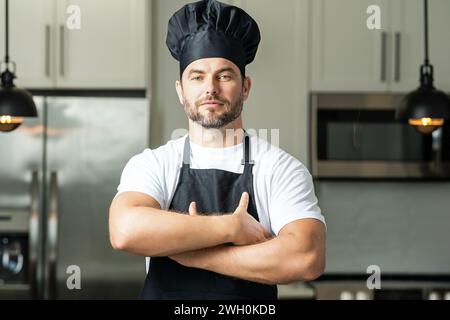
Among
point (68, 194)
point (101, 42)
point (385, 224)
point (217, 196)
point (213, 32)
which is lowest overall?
point (385, 224)

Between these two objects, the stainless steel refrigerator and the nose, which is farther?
the stainless steel refrigerator

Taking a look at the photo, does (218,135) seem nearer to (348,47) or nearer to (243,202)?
(243,202)

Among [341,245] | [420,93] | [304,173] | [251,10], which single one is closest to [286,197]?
[304,173]

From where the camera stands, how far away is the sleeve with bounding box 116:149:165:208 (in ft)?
3.35

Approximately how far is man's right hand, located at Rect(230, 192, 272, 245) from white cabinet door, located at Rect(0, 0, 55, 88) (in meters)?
1.34

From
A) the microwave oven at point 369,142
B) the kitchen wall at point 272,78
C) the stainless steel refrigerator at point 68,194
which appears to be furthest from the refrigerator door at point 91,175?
the microwave oven at point 369,142

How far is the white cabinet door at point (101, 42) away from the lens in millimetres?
2164

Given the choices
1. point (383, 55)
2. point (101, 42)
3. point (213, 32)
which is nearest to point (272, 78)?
point (383, 55)

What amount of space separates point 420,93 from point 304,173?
0.75 m

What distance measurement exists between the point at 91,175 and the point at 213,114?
114 centimetres

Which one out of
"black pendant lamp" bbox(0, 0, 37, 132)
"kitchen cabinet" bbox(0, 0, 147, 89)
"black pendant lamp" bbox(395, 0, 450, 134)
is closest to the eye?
"black pendant lamp" bbox(0, 0, 37, 132)

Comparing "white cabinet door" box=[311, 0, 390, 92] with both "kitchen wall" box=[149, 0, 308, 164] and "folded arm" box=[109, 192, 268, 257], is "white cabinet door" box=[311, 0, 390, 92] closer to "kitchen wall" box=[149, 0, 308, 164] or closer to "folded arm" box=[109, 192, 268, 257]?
"kitchen wall" box=[149, 0, 308, 164]

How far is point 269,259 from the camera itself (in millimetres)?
976

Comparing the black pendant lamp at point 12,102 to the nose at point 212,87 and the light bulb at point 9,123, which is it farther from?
the nose at point 212,87
